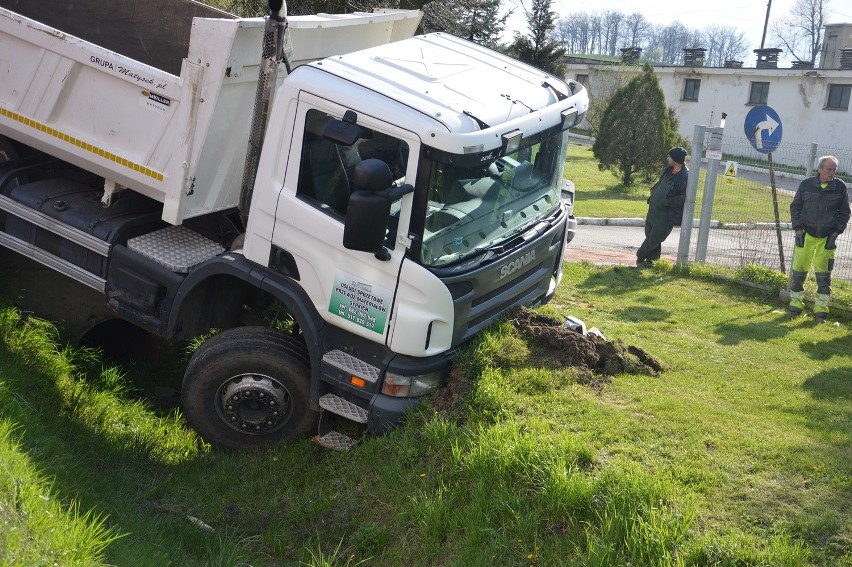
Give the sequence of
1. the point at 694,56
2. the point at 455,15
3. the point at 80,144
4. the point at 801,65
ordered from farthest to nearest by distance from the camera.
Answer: the point at 694,56 < the point at 801,65 < the point at 455,15 < the point at 80,144

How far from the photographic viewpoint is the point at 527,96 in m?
6.36

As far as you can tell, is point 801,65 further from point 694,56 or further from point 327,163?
point 327,163

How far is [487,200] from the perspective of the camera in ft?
19.2

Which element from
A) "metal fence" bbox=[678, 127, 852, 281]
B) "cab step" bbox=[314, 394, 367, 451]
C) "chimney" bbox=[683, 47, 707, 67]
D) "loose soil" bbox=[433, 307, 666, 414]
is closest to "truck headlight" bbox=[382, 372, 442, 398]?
"loose soil" bbox=[433, 307, 666, 414]

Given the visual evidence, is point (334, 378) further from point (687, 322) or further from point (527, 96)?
point (687, 322)

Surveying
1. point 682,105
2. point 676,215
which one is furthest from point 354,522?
point 682,105

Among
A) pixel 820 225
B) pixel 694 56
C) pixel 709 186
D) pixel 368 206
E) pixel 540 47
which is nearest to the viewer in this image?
pixel 368 206

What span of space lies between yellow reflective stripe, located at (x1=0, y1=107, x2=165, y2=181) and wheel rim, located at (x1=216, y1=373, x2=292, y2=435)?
1.57 metres

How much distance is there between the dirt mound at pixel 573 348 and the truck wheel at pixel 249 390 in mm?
1589

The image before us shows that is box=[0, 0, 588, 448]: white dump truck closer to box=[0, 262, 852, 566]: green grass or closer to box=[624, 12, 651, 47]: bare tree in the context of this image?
box=[0, 262, 852, 566]: green grass

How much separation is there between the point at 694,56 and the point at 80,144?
133 feet

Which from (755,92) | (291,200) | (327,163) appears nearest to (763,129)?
(327,163)

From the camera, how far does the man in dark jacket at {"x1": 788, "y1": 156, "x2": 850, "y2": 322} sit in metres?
9.88

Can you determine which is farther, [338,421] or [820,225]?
[820,225]
